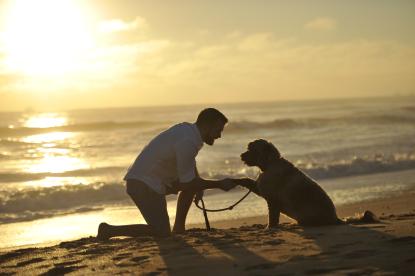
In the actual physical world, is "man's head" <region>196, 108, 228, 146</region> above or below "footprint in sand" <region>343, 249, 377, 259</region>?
above

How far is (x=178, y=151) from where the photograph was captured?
6332mm

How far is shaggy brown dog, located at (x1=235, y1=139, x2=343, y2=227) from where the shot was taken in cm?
707

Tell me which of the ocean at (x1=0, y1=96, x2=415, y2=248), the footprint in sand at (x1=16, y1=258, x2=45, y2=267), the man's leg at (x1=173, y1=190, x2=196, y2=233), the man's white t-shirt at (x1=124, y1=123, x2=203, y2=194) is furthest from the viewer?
the ocean at (x1=0, y1=96, x2=415, y2=248)

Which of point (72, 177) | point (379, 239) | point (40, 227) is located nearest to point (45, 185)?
point (72, 177)

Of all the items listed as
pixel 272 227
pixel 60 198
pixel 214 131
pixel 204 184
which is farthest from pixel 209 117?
pixel 60 198

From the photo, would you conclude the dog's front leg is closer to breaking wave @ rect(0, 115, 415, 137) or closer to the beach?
the beach

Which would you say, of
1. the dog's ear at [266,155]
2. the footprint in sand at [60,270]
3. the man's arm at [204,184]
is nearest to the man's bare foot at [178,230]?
the man's arm at [204,184]

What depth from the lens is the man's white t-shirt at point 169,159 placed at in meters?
6.35

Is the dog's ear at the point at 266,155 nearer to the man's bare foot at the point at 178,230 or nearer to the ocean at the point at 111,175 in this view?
the man's bare foot at the point at 178,230

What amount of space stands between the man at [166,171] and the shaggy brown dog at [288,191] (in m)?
0.71

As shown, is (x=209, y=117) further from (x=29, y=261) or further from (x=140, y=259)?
(x=29, y=261)

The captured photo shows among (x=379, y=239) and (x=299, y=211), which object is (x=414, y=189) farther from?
(x=379, y=239)

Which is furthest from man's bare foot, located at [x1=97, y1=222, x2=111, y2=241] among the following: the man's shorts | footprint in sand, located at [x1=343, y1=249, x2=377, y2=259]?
footprint in sand, located at [x1=343, y1=249, x2=377, y2=259]

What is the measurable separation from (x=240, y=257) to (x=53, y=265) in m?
1.70
